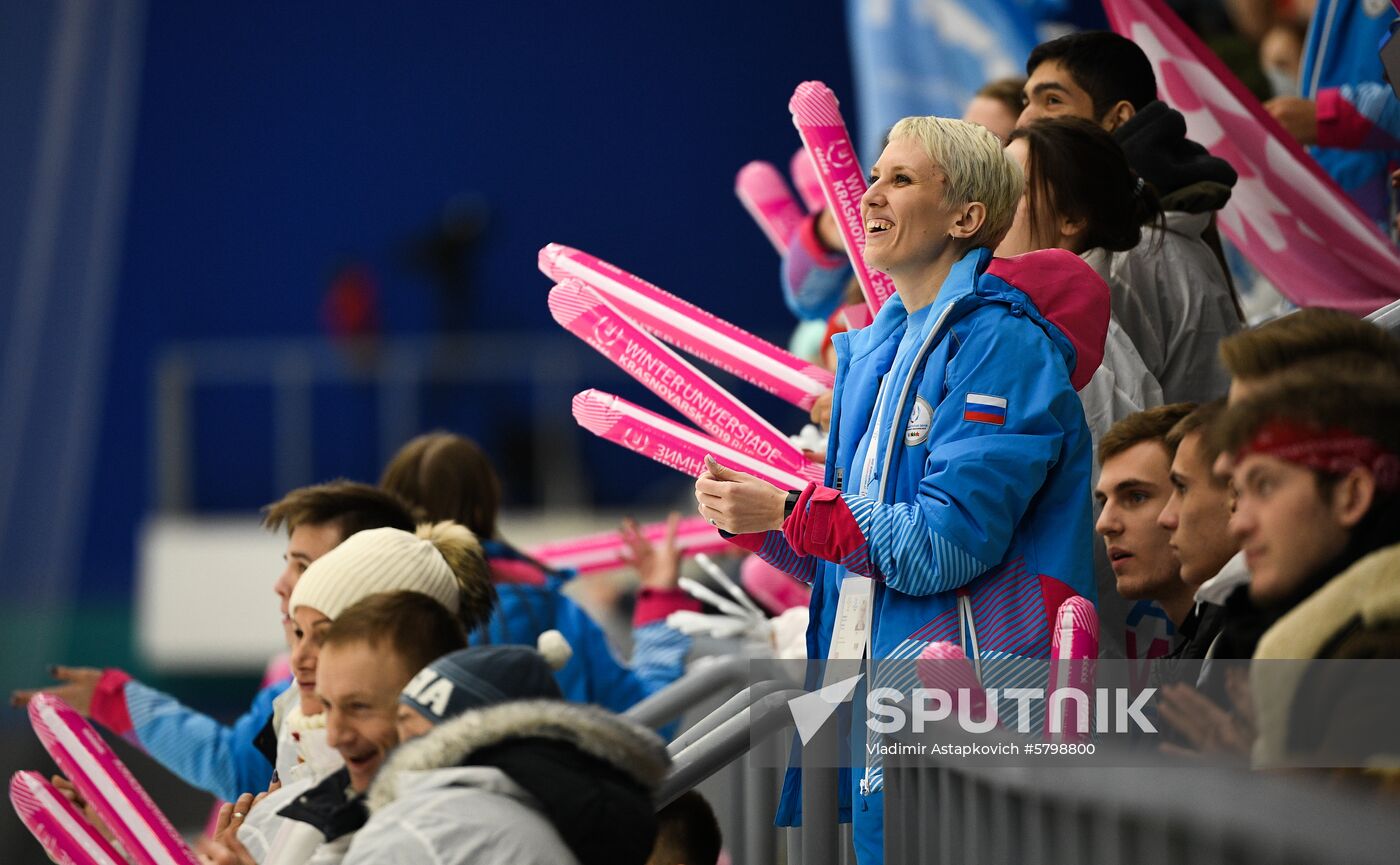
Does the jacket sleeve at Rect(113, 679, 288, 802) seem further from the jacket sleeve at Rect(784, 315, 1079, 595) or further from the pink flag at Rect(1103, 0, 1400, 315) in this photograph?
the pink flag at Rect(1103, 0, 1400, 315)

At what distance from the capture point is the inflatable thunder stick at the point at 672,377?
2.71 meters

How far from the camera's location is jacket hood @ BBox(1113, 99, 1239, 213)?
2807mm

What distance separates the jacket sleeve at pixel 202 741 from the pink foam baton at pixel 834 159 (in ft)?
3.93

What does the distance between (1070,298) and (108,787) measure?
1.39 meters

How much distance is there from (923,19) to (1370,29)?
4.33 feet

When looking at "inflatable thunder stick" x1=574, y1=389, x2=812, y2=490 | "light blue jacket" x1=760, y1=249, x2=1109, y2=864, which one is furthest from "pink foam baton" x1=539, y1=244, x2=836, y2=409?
"light blue jacket" x1=760, y1=249, x2=1109, y2=864

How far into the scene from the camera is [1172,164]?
2.84 m

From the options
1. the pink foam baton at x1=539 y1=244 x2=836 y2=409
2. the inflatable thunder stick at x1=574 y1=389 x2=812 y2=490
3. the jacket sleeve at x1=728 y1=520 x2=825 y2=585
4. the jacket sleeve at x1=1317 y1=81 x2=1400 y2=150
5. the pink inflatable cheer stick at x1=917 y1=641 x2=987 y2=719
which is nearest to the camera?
the pink inflatable cheer stick at x1=917 y1=641 x2=987 y2=719

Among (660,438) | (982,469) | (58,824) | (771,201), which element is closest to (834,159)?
(660,438)

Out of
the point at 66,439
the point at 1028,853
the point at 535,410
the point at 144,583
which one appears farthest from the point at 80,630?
the point at 1028,853

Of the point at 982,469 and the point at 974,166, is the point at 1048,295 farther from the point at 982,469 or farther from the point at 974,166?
the point at 982,469

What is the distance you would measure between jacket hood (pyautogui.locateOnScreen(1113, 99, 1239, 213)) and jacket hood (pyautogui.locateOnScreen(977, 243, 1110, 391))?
56cm

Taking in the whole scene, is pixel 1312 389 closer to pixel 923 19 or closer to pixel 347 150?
pixel 923 19

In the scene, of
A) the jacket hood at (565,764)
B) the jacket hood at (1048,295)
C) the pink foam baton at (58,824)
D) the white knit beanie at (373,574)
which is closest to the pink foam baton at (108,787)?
the pink foam baton at (58,824)
